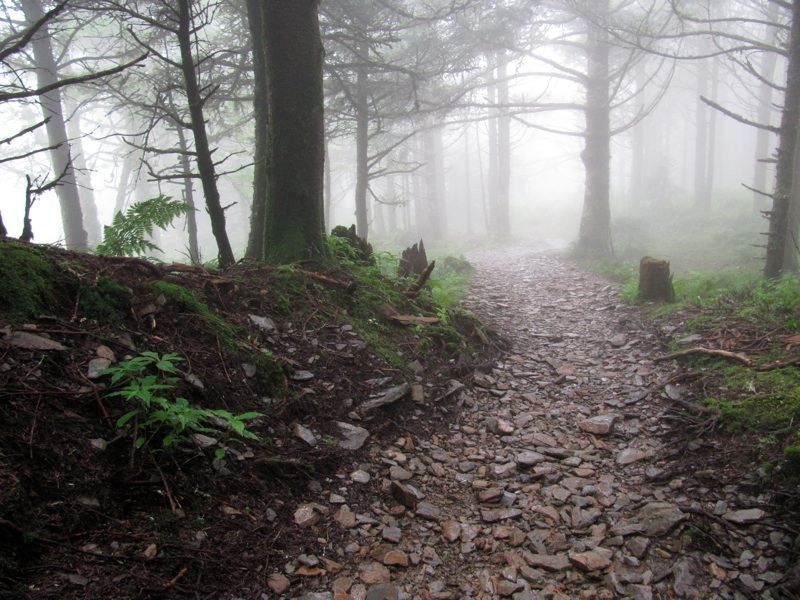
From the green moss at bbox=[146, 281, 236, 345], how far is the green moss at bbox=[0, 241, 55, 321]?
2.16ft

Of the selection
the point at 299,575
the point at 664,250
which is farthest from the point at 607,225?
the point at 299,575

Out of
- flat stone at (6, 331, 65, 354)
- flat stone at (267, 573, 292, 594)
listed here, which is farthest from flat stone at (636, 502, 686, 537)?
flat stone at (6, 331, 65, 354)

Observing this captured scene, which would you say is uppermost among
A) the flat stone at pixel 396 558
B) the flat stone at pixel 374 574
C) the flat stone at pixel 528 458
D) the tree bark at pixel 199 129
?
the tree bark at pixel 199 129

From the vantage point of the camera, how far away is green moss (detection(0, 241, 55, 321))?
2.76 meters

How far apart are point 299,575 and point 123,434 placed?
1154 mm

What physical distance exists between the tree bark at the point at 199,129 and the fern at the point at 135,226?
33cm

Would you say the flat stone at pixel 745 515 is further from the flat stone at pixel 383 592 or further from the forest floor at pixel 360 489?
the flat stone at pixel 383 592

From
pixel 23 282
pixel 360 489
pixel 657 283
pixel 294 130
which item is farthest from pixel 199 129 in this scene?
pixel 657 283

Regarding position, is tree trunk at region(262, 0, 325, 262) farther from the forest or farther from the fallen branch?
the fallen branch

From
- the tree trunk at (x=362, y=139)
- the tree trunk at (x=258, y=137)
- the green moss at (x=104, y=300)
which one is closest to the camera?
the green moss at (x=104, y=300)

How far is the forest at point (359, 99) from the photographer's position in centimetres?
521

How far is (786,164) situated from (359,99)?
935cm

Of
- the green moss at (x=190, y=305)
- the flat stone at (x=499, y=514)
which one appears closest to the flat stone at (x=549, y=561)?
the flat stone at (x=499, y=514)

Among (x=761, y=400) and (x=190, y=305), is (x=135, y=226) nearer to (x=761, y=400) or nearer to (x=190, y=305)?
(x=190, y=305)
